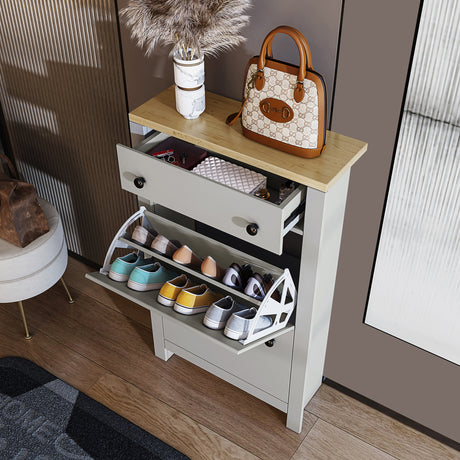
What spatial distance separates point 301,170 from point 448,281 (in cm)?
59

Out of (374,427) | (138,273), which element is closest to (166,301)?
(138,273)

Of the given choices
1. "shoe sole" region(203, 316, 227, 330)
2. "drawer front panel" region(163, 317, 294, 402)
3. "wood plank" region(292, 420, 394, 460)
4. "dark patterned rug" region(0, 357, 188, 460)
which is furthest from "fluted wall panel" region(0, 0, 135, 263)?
"wood plank" region(292, 420, 394, 460)

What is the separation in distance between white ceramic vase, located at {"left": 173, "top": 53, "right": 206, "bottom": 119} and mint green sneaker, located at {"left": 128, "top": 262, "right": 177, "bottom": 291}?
537mm

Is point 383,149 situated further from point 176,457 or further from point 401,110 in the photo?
point 176,457

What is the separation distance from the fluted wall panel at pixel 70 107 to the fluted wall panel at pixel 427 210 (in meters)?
1.01

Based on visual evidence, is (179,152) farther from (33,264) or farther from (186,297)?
(33,264)

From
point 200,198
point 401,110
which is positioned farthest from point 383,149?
point 200,198

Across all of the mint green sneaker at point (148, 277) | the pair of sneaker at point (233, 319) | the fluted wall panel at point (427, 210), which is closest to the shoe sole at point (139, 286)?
the mint green sneaker at point (148, 277)

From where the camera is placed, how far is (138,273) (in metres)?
1.98

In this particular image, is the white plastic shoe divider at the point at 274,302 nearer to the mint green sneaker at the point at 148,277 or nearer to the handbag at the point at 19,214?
the mint green sneaker at the point at 148,277

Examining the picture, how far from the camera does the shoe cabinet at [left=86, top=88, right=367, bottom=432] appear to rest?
5.31 ft

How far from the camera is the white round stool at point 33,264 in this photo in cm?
233

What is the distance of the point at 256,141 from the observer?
167 centimetres

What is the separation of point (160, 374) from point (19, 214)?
31.4 inches
